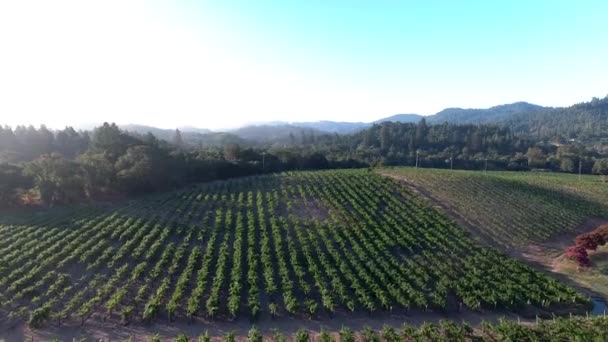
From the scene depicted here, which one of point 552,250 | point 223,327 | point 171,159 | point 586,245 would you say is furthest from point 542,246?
point 171,159

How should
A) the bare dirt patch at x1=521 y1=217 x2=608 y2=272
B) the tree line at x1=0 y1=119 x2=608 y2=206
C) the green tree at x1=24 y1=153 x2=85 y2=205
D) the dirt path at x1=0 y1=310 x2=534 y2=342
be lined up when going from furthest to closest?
1. the tree line at x1=0 y1=119 x2=608 y2=206
2. the green tree at x1=24 y1=153 x2=85 y2=205
3. the bare dirt patch at x1=521 y1=217 x2=608 y2=272
4. the dirt path at x1=0 y1=310 x2=534 y2=342

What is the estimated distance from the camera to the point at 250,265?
30.2 m

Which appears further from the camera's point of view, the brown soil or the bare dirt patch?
the bare dirt patch

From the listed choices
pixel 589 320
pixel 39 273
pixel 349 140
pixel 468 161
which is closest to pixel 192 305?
pixel 39 273

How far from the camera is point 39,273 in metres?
27.9

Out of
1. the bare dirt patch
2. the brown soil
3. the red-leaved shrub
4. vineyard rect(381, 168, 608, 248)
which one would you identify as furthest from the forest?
the red-leaved shrub

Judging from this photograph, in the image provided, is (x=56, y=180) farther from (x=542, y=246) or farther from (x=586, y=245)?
(x=586, y=245)

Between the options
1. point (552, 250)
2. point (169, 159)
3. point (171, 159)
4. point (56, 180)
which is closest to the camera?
point (552, 250)

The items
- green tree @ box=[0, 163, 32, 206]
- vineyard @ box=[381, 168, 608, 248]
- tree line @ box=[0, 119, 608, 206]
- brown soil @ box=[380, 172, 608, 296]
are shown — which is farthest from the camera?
tree line @ box=[0, 119, 608, 206]

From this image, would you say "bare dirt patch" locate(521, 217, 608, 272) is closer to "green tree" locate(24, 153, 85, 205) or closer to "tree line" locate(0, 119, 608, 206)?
"tree line" locate(0, 119, 608, 206)

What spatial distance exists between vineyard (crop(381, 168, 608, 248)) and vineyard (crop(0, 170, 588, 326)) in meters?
1.22

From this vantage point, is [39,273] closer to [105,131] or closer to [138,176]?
[138,176]

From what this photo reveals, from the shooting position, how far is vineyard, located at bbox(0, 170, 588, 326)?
81.5 ft

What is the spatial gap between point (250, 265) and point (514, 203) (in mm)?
38376
